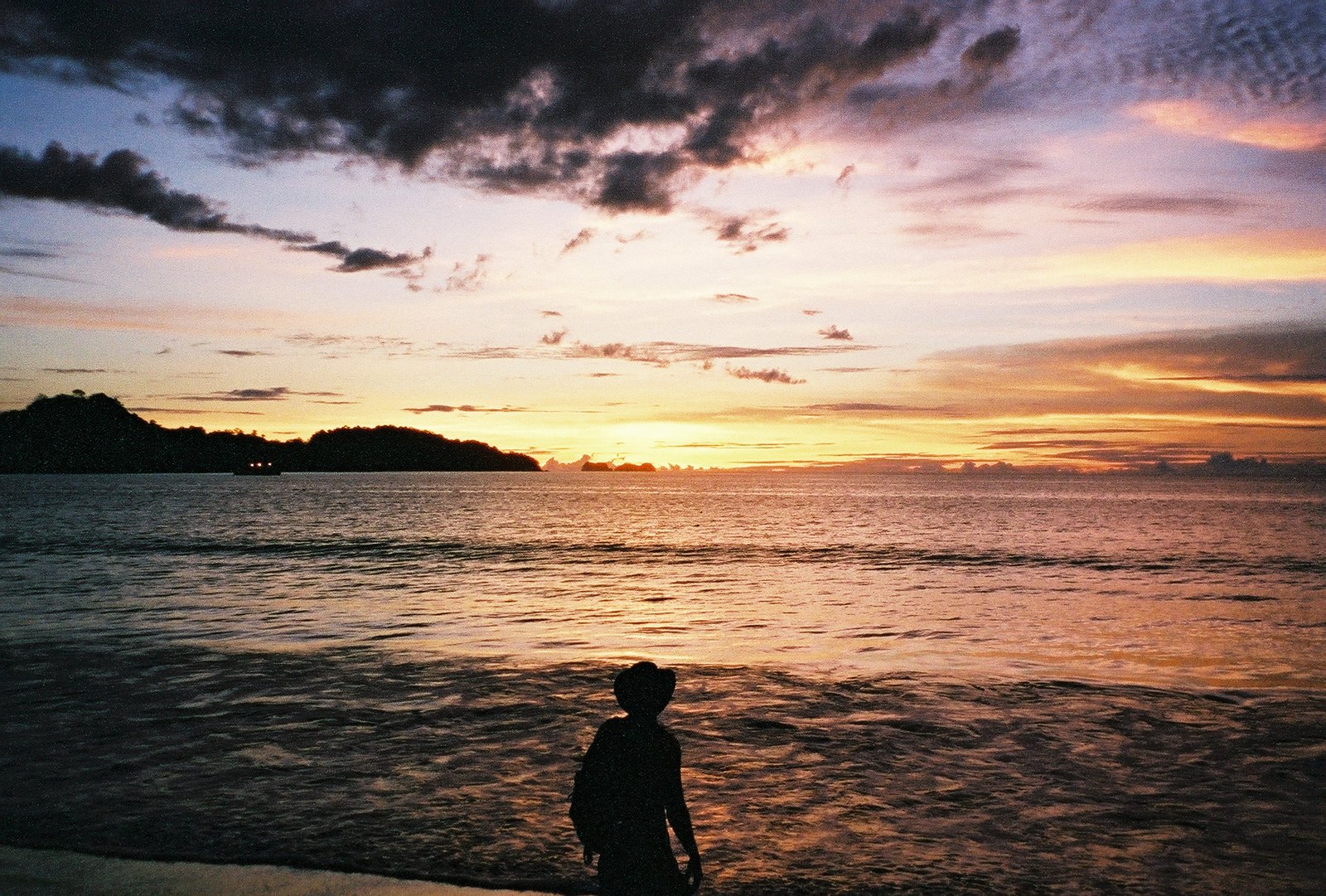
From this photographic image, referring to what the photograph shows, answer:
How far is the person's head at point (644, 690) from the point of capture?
16.9 feet

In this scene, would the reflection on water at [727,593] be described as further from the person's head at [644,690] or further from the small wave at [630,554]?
Answer: the person's head at [644,690]

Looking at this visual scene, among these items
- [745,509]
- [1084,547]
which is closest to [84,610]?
[1084,547]

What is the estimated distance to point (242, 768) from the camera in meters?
10.7

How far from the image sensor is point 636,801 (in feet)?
17.1

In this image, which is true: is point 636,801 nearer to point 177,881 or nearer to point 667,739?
point 667,739

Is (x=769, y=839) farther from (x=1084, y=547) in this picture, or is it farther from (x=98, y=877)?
(x=1084, y=547)

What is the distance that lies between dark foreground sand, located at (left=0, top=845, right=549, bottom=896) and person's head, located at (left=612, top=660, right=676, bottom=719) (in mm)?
3287

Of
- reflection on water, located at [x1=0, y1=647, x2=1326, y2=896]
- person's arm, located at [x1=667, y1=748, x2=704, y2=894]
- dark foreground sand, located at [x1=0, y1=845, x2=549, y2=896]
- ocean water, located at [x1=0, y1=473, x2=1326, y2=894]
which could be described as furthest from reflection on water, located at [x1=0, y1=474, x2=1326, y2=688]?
person's arm, located at [x1=667, y1=748, x2=704, y2=894]

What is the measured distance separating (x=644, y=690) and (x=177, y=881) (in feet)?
16.6

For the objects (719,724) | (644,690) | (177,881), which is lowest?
(719,724)

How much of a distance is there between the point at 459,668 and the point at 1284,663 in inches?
667

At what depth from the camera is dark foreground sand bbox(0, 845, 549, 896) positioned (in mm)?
7219

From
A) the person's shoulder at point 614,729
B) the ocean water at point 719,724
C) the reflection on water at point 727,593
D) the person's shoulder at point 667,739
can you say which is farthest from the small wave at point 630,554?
the person's shoulder at point 614,729

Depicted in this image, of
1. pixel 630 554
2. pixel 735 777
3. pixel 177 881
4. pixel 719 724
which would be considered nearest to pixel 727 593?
pixel 719 724
